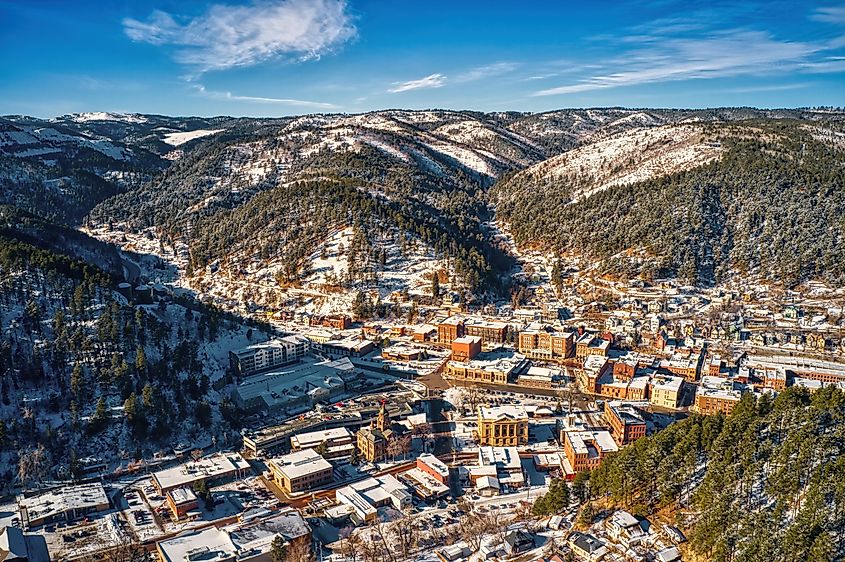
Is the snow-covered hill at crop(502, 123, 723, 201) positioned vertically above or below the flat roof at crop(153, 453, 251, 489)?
above

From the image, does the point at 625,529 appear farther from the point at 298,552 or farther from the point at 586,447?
the point at 298,552

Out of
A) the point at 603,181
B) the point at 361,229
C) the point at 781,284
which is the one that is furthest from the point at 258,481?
the point at 603,181

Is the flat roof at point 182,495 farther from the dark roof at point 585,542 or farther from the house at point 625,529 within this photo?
the house at point 625,529

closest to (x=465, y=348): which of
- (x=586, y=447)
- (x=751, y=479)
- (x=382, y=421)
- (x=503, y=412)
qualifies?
(x=503, y=412)

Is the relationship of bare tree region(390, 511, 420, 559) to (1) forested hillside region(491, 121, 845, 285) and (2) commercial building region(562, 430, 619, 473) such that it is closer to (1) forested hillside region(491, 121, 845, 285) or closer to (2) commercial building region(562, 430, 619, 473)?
(2) commercial building region(562, 430, 619, 473)

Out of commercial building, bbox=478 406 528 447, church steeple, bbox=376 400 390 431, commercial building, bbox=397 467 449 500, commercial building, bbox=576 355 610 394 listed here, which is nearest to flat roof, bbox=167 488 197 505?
commercial building, bbox=397 467 449 500

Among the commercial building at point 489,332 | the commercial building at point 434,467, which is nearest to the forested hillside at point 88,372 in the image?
the commercial building at point 434,467
